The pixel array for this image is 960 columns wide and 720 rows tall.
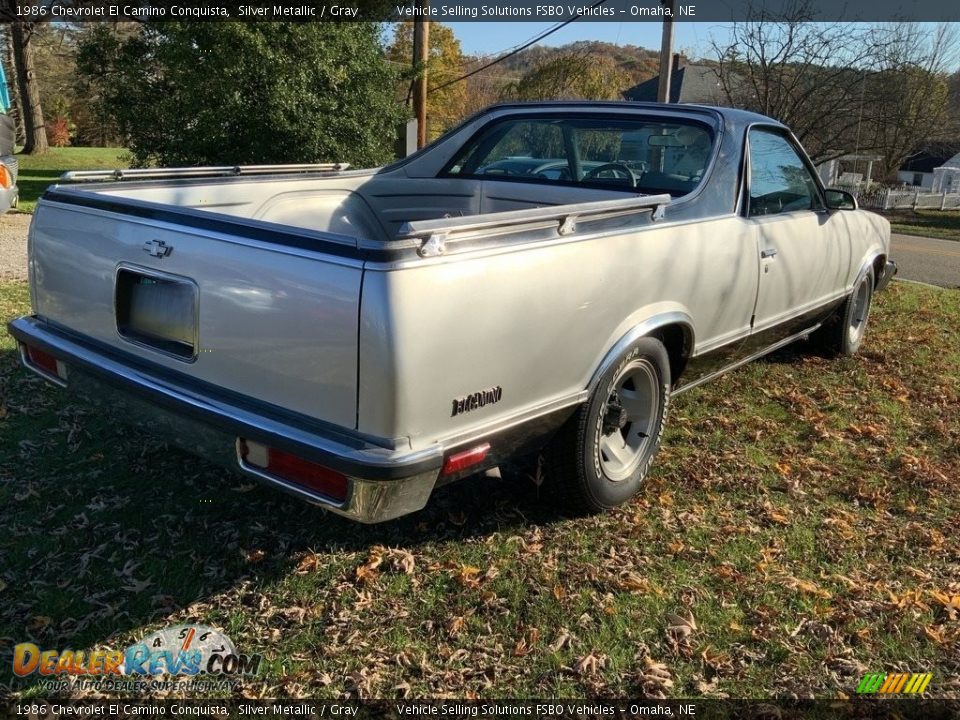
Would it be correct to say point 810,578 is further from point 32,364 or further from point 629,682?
point 32,364

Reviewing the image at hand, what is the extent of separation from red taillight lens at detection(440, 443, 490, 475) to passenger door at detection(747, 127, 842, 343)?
7.40ft

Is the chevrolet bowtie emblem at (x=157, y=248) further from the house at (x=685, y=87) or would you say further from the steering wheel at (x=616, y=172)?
the house at (x=685, y=87)

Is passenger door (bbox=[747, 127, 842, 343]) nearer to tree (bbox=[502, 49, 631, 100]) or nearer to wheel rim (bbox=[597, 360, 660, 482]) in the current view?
wheel rim (bbox=[597, 360, 660, 482])

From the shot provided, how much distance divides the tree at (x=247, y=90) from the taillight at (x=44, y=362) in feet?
29.2

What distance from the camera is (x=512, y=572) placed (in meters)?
3.17

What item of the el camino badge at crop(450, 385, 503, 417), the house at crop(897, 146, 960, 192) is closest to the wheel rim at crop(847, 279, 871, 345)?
the el camino badge at crop(450, 385, 503, 417)

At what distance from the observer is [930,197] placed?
3216 centimetres

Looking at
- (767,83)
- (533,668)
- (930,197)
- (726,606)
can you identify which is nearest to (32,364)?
(533,668)

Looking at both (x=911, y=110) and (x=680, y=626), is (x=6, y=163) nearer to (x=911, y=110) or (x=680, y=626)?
(x=680, y=626)

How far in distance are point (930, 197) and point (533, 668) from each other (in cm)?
3530

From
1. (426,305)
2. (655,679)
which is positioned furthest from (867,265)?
(426,305)

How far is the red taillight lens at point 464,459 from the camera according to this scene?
8.59 ft

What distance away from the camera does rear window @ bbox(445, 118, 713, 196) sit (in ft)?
14.2

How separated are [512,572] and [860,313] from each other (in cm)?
449
